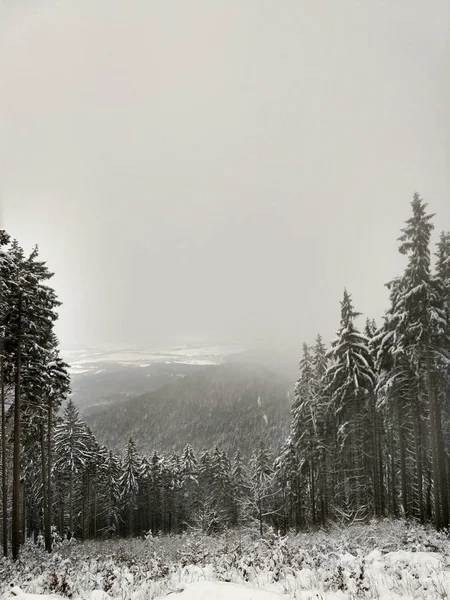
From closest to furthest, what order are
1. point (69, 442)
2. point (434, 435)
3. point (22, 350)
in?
point (434, 435) → point (22, 350) → point (69, 442)

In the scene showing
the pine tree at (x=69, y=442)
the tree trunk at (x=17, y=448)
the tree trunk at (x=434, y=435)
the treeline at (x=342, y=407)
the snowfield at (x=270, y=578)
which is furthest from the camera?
the pine tree at (x=69, y=442)

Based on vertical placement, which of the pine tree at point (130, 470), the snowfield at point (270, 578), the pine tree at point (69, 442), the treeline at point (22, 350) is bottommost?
the pine tree at point (130, 470)

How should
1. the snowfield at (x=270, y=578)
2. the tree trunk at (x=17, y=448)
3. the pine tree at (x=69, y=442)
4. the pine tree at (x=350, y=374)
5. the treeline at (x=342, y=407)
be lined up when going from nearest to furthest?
the snowfield at (x=270, y=578), the tree trunk at (x=17, y=448), the treeline at (x=342, y=407), the pine tree at (x=350, y=374), the pine tree at (x=69, y=442)

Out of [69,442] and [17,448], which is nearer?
[17,448]

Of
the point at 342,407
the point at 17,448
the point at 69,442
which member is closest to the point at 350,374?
the point at 342,407

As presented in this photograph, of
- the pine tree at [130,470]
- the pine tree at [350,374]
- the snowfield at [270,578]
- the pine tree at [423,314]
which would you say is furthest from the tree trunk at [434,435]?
the pine tree at [130,470]

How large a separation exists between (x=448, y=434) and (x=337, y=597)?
18.7m

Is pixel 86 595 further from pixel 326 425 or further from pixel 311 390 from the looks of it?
pixel 326 425

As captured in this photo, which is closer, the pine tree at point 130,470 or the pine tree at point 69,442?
the pine tree at point 69,442

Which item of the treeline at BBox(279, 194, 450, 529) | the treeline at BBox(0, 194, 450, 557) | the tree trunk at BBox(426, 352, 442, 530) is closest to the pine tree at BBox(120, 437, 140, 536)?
the treeline at BBox(0, 194, 450, 557)

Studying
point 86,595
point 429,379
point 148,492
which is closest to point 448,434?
point 429,379

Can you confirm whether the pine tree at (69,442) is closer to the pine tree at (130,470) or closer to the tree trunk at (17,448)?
the pine tree at (130,470)

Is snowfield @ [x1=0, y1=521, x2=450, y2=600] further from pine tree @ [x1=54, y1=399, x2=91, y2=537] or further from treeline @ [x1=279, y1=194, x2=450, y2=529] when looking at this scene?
pine tree @ [x1=54, y1=399, x2=91, y2=537]

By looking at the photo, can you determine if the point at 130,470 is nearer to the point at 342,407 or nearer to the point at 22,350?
the point at 342,407
